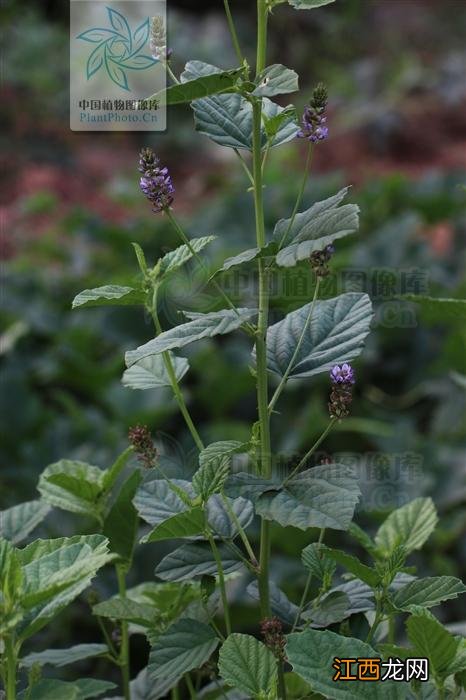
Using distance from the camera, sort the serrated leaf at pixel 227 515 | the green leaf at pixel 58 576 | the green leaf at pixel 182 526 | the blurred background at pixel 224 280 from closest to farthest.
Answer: the green leaf at pixel 58 576 < the green leaf at pixel 182 526 < the serrated leaf at pixel 227 515 < the blurred background at pixel 224 280

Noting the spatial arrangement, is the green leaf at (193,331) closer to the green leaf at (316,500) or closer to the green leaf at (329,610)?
the green leaf at (316,500)

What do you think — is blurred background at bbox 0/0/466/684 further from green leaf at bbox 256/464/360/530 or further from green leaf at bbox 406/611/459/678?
green leaf at bbox 406/611/459/678

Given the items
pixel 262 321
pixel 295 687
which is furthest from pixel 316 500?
pixel 295 687

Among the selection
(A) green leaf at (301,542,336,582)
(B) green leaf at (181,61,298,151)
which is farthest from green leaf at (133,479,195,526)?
(B) green leaf at (181,61,298,151)

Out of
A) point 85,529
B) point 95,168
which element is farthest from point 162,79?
point 85,529

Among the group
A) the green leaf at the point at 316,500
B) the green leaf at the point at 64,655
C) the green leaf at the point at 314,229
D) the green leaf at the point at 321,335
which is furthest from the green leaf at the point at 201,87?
the green leaf at the point at 64,655

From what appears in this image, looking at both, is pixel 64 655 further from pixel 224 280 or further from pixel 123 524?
pixel 224 280
